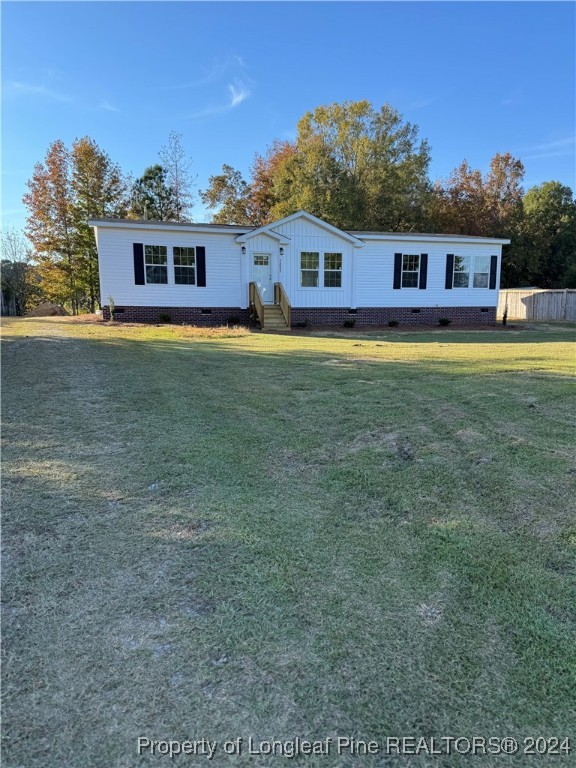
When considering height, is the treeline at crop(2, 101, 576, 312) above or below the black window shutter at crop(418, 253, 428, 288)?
above

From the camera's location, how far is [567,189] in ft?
111

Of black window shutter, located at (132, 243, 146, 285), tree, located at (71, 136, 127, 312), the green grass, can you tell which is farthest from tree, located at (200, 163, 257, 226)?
the green grass

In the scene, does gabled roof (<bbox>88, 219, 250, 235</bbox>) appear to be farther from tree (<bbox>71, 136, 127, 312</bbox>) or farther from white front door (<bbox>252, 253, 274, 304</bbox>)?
tree (<bbox>71, 136, 127, 312</bbox>)

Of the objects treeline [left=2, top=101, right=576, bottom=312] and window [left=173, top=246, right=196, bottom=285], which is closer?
window [left=173, top=246, right=196, bottom=285]

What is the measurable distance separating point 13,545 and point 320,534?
64.0 inches

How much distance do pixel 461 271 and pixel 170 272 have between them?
37.6 ft

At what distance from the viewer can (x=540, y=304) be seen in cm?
2383

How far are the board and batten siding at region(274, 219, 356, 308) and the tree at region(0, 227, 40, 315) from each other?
20256mm

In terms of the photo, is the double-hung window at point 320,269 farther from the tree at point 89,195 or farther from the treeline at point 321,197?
the tree at point 89,195

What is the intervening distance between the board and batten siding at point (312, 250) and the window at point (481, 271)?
551 centimetres

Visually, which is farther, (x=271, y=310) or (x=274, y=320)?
(x=271, y=310)

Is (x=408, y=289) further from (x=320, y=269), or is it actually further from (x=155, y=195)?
(x=155, y=195)

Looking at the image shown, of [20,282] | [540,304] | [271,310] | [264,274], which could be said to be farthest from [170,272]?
[20,282]

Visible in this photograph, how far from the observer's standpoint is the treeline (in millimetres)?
27844
